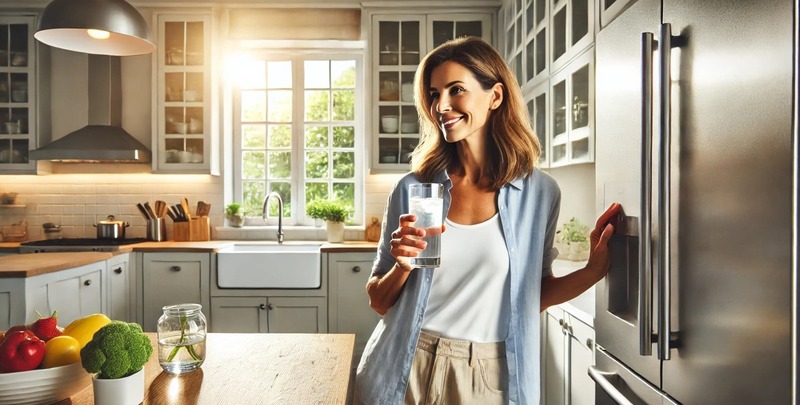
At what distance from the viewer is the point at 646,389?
1.34 metres

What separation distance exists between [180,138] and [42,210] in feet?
4.35

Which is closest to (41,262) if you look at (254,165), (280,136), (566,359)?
(254,165)

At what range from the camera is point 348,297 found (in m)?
3.99

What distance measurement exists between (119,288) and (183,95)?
1.51m

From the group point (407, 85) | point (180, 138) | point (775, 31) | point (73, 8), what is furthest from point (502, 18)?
point (775, 31)

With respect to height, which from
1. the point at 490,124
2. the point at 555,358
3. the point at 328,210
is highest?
the point at 490,124

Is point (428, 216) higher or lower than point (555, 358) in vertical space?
higher

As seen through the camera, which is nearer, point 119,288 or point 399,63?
point 119,288

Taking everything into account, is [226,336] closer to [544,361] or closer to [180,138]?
[544,361]

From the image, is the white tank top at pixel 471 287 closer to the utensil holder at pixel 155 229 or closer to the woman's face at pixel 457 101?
the woman's face at pixel 457 101

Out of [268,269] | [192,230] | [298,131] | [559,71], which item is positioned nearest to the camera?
[559,71]

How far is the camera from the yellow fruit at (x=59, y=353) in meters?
1.07

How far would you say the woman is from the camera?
1.31 meters

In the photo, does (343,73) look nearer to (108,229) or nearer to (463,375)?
(108,229)
